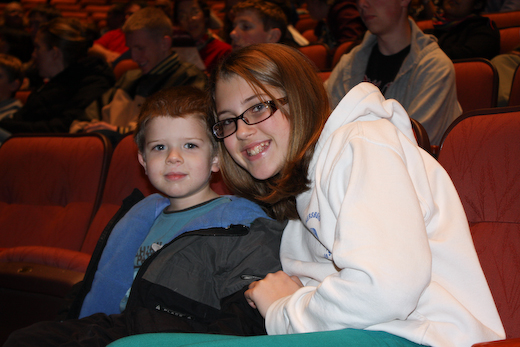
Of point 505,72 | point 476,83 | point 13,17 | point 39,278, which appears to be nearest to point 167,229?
point 39,278

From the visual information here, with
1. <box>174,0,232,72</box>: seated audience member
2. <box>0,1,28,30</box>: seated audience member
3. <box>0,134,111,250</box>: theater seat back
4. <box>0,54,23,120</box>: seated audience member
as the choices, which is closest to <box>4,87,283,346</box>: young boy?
<box>0,134,111,250</box>: theater seat back

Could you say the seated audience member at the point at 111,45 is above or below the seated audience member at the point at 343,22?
below

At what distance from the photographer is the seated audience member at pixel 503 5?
3772 mm

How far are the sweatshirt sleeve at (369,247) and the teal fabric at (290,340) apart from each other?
32mm

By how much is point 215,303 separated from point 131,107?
6.97ft

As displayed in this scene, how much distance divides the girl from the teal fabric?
0.05ft

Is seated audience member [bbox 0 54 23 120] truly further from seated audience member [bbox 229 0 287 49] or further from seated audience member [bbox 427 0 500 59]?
seated audience member [bbox 427 0 500 59]

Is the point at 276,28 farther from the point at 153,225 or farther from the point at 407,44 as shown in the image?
the point at 153,225

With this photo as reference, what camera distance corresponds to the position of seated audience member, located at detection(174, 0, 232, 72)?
396cm

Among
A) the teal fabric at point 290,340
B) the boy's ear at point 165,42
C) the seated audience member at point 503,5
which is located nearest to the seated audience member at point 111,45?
the boy's ear at point 165,42

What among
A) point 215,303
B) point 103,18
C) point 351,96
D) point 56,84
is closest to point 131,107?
point 56,84

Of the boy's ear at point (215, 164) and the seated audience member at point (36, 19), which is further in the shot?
the seated audience member at point (36, 19)

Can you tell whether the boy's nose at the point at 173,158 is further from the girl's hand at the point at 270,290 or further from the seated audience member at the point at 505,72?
the seated audience member at the point at 505,72

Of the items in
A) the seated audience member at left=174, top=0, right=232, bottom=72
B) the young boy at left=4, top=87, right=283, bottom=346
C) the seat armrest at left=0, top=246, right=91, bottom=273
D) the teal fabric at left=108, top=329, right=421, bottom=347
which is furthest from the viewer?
the seated audience member at left=174, top=0, right=232, bottom=72
